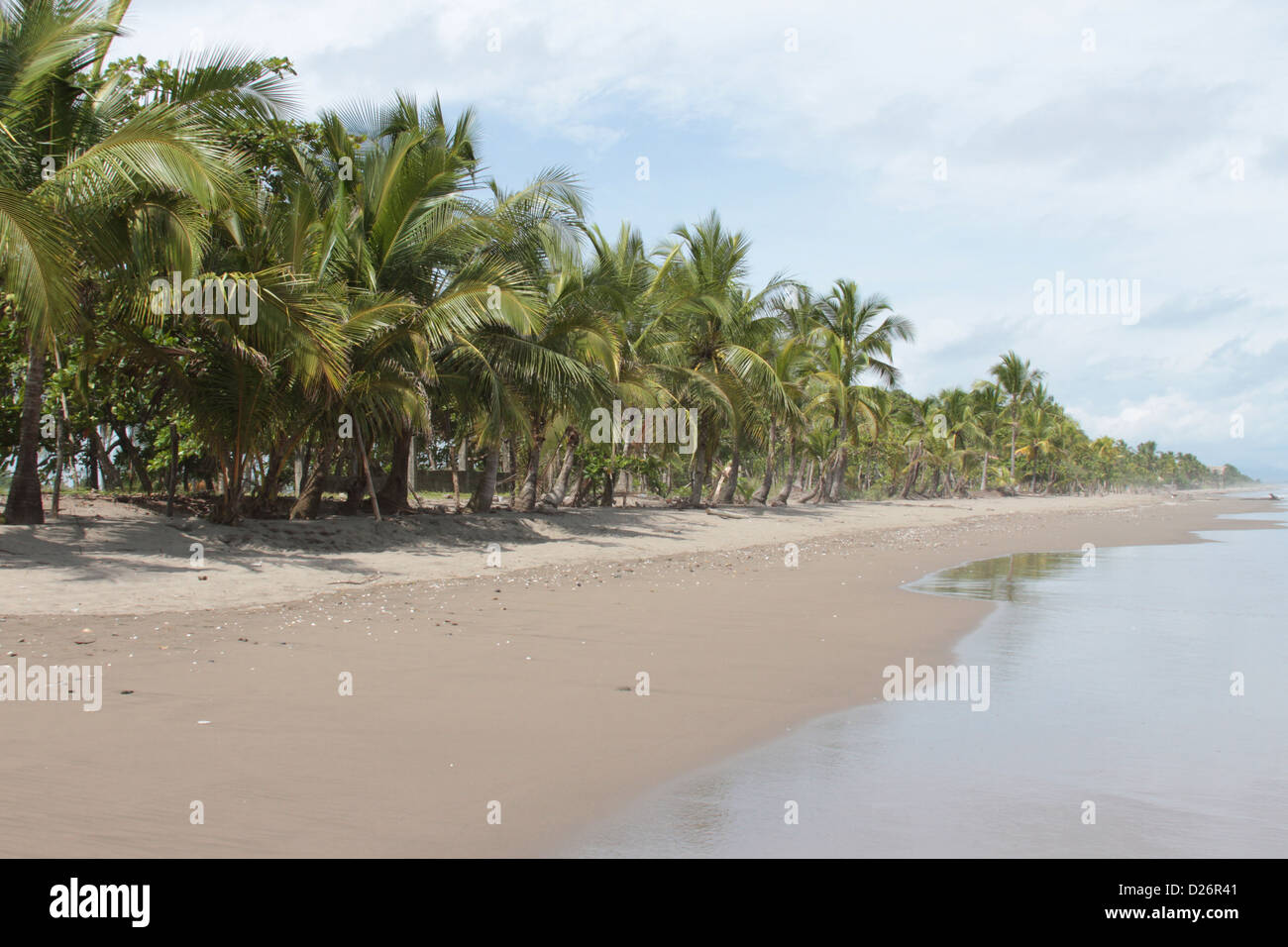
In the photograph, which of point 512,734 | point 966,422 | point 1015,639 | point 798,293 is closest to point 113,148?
point 512,734

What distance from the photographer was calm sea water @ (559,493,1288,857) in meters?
4.12

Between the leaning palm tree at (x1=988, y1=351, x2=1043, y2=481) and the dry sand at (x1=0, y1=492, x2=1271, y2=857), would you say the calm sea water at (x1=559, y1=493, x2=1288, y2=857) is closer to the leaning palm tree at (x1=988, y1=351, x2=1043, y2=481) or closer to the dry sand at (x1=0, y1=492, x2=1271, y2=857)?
the dry sand at (x1=0, y1=492, x2=1271, y2=857)

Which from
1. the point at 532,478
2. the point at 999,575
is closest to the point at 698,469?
the point at 532,478

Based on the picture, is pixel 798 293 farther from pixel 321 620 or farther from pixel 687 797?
pixel 687 797

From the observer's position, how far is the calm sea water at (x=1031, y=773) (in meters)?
4.12

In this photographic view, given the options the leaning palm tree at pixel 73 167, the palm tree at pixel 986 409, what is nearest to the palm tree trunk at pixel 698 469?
the leaning palm tree at pixel 73 167

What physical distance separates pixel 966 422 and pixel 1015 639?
198ft

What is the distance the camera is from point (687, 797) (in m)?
4.54

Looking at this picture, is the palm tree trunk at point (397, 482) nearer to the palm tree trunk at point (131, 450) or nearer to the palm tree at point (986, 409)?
the palm tree trunk at point (131, 450)

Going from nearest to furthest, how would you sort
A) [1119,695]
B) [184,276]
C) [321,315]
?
[1119,695]
[184,276]
[321,315]

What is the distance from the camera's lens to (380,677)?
21.6 feet

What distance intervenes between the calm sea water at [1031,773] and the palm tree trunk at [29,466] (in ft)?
34.5

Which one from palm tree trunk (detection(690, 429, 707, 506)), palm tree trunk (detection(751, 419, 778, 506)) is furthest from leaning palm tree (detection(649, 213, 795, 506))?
palm tree trunk (detection(751, 419, 778, 506))
